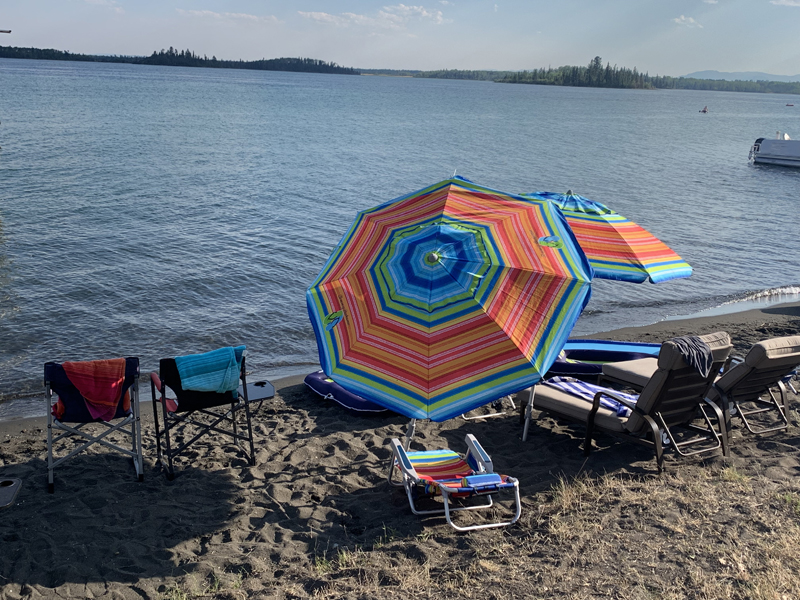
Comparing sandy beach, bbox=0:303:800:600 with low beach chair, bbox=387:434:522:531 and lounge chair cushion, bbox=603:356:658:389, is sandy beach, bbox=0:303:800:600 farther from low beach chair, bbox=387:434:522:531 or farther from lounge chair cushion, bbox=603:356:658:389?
lounge chair cushion, bbox=603:356:658:389

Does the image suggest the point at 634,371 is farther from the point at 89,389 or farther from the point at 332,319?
the point at 89,389

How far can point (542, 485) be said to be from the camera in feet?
18.9

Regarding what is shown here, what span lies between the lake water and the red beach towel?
12.9 feet

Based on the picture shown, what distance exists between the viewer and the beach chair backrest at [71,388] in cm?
564

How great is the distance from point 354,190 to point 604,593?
25.3 m

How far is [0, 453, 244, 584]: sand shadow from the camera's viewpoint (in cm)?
467

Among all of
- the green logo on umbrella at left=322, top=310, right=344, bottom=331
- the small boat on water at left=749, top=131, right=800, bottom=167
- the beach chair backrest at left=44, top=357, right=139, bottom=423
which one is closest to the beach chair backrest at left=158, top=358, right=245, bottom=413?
the beach chair backrest at left=44, top=357, right=139, bottom=423

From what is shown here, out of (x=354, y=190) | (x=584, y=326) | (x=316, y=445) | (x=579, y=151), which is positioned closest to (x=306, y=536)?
(x=316, y=445)

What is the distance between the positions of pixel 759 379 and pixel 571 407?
1891 mm

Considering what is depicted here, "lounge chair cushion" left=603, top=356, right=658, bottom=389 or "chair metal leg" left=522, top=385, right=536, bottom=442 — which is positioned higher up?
"lounge chair cushion" left=603, top=356, right=658, bottom=389

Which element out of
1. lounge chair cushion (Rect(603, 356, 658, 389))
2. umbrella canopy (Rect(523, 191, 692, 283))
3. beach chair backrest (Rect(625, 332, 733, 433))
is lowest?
lounge chair cushion (Rect(603, 356, 658, 389))

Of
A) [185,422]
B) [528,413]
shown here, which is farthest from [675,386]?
[185,422]

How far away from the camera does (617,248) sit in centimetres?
772

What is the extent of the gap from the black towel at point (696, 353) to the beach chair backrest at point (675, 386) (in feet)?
0.17
